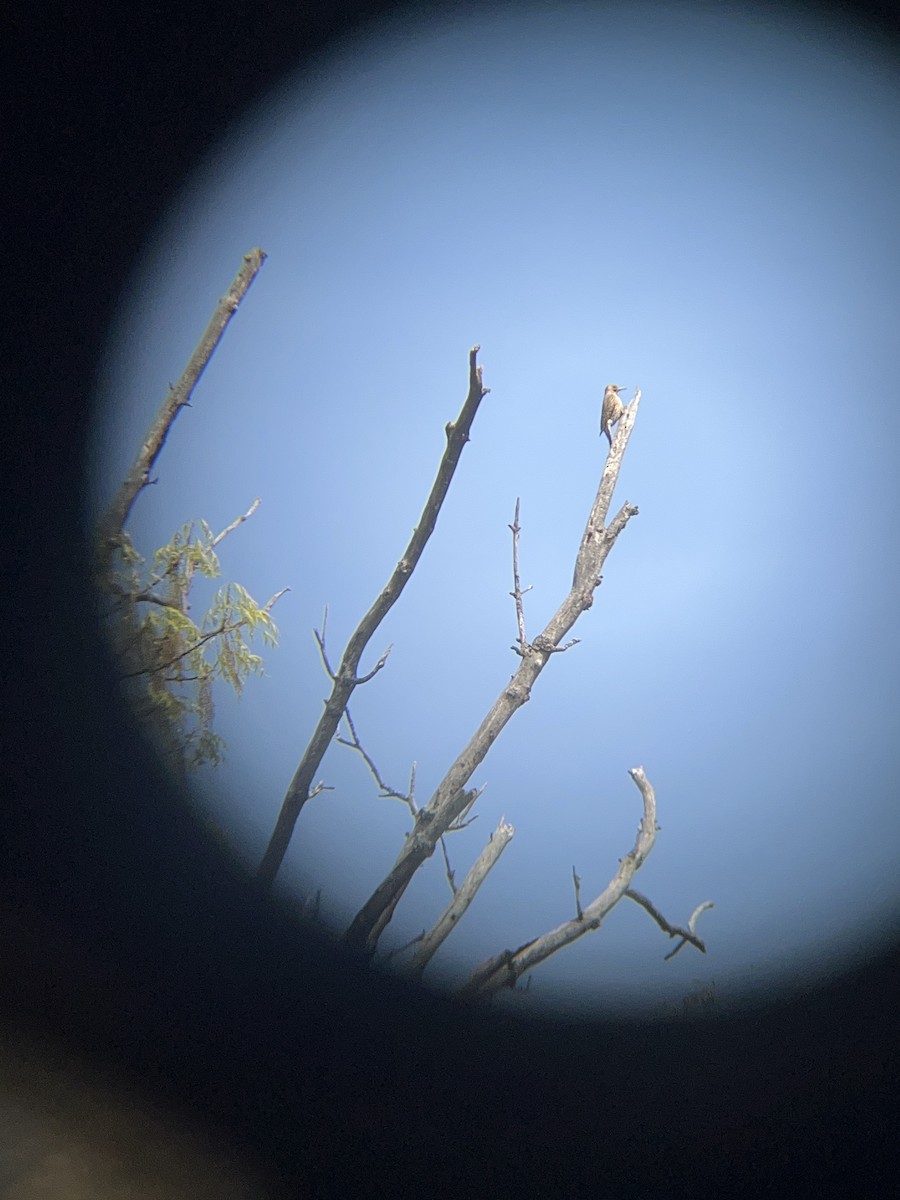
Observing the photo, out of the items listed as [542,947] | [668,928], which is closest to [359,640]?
[542,947]


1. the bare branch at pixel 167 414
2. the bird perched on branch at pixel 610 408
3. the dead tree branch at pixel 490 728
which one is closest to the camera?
the bare branch at pixel 167 414

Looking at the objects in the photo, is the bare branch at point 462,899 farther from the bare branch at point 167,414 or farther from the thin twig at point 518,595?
the bare branch at point 167,414

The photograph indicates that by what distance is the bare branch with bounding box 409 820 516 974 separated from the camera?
1920 millimetres

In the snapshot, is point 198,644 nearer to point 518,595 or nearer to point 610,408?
point 518,595

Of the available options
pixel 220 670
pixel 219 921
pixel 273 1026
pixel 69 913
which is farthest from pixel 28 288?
pixel 273 1026

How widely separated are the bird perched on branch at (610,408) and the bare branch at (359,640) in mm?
732

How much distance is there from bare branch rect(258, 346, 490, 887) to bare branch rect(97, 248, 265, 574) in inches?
27.0

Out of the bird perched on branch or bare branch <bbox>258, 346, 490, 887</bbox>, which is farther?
the bird perched on branch

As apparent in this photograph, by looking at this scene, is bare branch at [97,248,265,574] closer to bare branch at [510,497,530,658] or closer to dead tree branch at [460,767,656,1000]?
bare branch at [510,497,530,658]

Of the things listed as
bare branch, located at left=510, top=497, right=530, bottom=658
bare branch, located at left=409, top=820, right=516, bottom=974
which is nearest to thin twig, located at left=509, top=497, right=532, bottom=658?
bare branch, located at left=510, top=497, right=530, bottom=658

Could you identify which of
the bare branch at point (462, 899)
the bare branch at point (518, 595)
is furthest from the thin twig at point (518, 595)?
the bare branch at point (462, 899)

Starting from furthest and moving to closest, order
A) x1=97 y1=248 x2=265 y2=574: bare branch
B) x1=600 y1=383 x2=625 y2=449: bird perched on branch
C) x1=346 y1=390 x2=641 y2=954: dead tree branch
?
x1=600 y1=383 x2=625 y2=449: bird perched on branch
x1=346 y1=390 x2=641 y2=954: dead tree branch
x1=97 y1=248 x2=265 y2=574: bare branch

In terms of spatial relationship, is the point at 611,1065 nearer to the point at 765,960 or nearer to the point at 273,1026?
the point at 765,960

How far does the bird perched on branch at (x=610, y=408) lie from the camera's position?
2.07m
